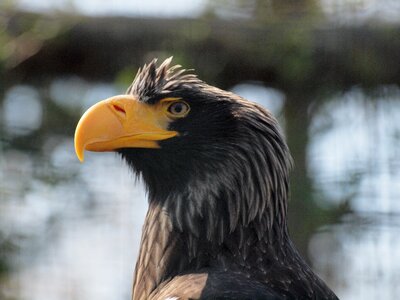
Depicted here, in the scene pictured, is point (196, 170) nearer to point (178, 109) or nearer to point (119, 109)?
point (178, 109)

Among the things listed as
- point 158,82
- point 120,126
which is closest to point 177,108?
point 158,82

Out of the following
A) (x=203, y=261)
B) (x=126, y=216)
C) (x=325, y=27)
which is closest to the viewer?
(x=203, y=261)

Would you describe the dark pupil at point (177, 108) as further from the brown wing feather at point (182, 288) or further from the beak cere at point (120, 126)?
the brown wing feather at point (182, 288)

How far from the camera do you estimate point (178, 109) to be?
179 inches

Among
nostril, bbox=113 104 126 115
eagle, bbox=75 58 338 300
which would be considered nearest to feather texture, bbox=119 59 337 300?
eagle, bbox=75 58 338 300

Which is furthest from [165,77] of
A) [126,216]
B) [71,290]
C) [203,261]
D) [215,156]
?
[71,290]

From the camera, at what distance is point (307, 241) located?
6.38m

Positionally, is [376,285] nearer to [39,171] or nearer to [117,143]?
[39,171]

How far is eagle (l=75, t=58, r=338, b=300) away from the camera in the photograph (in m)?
4.36

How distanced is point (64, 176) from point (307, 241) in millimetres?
1175

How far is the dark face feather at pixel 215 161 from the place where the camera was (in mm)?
4461

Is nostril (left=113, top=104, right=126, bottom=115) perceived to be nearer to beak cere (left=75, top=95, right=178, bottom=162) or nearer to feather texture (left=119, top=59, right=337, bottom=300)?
beak cere (left=75, top=95, right=178, bottom=162)

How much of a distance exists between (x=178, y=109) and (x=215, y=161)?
0.69 feet

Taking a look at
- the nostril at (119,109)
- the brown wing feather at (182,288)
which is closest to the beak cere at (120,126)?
the nostril at (119,109)
